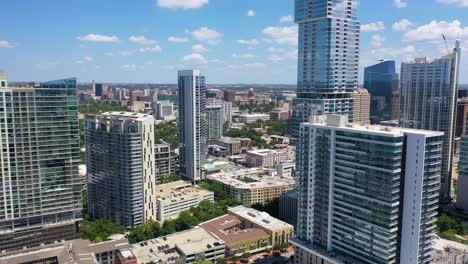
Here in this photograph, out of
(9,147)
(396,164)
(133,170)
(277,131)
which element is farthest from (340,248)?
(277,131)

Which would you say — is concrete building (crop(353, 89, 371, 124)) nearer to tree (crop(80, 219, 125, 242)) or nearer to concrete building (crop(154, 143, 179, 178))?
concrete building (crop(154, 143, 179, 178))

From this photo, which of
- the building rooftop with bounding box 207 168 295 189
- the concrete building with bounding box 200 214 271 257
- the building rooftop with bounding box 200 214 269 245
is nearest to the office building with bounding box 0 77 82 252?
the building rooftop with bounding box 200 214 269 245

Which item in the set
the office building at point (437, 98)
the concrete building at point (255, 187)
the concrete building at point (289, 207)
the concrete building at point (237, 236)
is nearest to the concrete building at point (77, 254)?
the concrete building at point (237, 236)

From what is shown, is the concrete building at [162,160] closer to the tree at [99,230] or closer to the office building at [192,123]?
the office building at [192,123]

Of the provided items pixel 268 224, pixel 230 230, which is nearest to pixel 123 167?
pixel 230 230

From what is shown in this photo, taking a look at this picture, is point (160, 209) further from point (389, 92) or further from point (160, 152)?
point (389, 92)

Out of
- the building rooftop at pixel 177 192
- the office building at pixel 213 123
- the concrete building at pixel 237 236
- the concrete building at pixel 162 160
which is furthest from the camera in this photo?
the office building at pixel 213 123

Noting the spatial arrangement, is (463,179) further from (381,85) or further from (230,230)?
(381,85)
